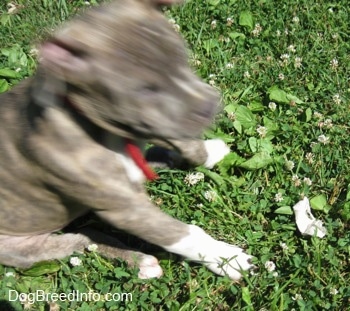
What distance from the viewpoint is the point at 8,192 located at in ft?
10.5

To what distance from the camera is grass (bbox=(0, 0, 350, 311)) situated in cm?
357

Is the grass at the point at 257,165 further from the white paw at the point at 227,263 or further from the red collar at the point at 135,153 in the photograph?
the red collar at the point at 135,153

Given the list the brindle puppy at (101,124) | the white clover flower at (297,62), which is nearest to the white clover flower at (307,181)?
the brindle puppy at (101,124)

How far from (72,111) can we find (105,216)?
575 mm

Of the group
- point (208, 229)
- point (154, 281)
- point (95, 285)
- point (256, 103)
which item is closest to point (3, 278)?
point (95, 285)

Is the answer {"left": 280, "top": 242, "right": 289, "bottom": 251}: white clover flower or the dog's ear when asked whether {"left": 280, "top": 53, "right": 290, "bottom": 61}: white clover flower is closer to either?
{"left": 280, "top": 242, "right": 289, "bottom": 251}: white clover flower

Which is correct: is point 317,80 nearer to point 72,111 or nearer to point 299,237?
point 299,237

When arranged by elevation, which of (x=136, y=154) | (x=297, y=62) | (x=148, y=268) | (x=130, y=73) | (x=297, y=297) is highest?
(x=130, y=73)

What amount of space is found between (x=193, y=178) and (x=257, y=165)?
1.30 ft

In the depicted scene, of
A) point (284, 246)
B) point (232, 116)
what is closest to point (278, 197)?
point (284, 246)

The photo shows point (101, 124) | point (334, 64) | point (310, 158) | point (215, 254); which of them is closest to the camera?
point (101, 124)

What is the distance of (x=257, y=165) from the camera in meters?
4.04

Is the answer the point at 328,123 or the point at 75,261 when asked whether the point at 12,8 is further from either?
the point at 328,123

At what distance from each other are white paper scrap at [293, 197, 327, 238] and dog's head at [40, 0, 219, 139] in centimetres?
121
